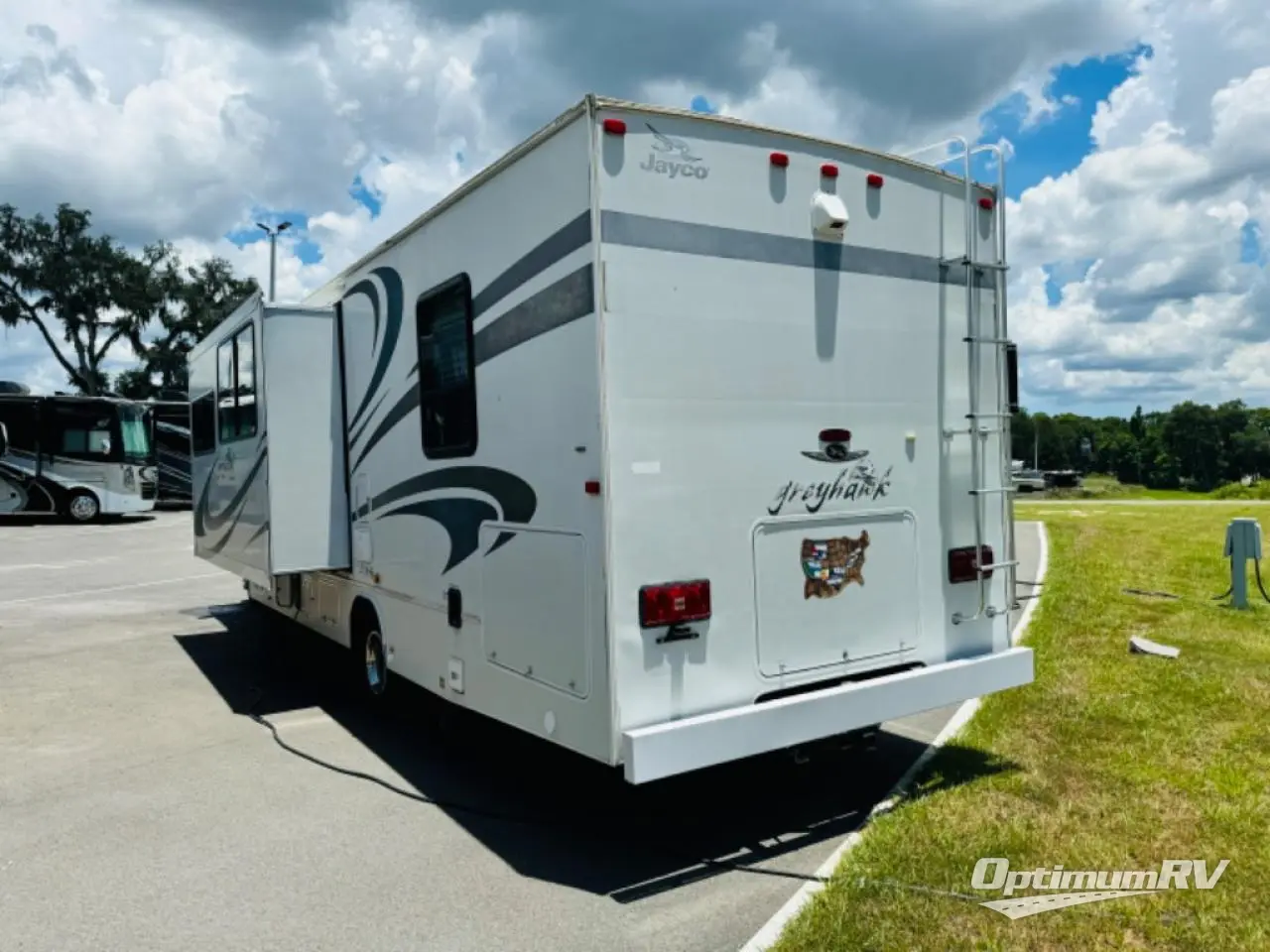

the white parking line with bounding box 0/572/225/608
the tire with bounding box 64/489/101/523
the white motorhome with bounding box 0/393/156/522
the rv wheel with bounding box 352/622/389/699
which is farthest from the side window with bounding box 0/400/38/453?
the rv wheel with bounding box 352/622/389/699

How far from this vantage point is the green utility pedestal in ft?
32.5

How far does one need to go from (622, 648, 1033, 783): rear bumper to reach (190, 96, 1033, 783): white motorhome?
1 cm

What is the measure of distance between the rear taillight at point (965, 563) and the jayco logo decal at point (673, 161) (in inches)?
93.8

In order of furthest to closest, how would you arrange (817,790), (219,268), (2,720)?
(219,268) < (2,720) < (817,790)

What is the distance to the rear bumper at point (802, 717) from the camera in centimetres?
397

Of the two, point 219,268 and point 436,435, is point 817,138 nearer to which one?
point 436,435

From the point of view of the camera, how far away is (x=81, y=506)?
23.4 m

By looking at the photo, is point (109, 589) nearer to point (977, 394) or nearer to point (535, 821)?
point (535, 821)

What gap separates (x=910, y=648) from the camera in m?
5.00

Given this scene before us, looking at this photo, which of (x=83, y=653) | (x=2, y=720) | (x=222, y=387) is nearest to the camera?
(x=2, y=720)

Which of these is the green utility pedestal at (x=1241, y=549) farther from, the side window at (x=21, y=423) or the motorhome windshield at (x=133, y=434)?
the side window at (x=21, y=423)

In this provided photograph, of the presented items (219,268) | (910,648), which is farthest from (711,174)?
(219,268)

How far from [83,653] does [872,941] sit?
8283mm

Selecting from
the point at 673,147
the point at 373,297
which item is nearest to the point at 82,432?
the point at 373,297
